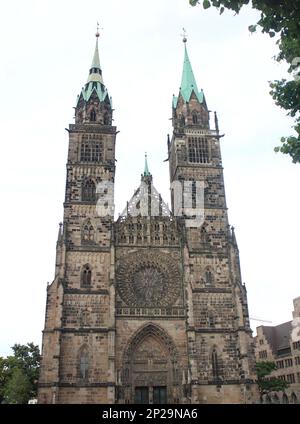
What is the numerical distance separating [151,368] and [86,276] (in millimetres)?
7766

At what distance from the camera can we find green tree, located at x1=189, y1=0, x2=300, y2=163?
7301 millimetres

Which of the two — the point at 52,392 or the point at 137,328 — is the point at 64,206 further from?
the point at 52,392

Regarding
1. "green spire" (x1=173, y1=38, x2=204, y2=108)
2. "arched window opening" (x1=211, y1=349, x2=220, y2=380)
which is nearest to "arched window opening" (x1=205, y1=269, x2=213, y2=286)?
"arched window opening" (x1=211, y1=349, x2=220, y2=380)

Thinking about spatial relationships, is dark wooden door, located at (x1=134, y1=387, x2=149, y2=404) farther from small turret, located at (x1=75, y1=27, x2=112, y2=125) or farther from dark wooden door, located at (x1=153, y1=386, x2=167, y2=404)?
small turret, located at (x1=75, y1=27, x2=112, y2=125)

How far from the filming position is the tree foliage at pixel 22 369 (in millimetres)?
31953

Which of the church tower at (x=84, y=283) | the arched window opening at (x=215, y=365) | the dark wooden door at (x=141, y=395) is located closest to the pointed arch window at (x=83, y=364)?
the church tower at (x=84, y=283)

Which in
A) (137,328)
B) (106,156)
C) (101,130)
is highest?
(101,130)

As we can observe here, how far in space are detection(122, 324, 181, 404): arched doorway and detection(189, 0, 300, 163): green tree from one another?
23.0 metres

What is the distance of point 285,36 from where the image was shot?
8055mm

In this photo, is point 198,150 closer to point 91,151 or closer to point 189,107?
point 189,107

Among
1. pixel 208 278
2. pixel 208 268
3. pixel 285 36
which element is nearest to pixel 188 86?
pixel 208 268

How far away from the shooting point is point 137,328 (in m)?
30.3
